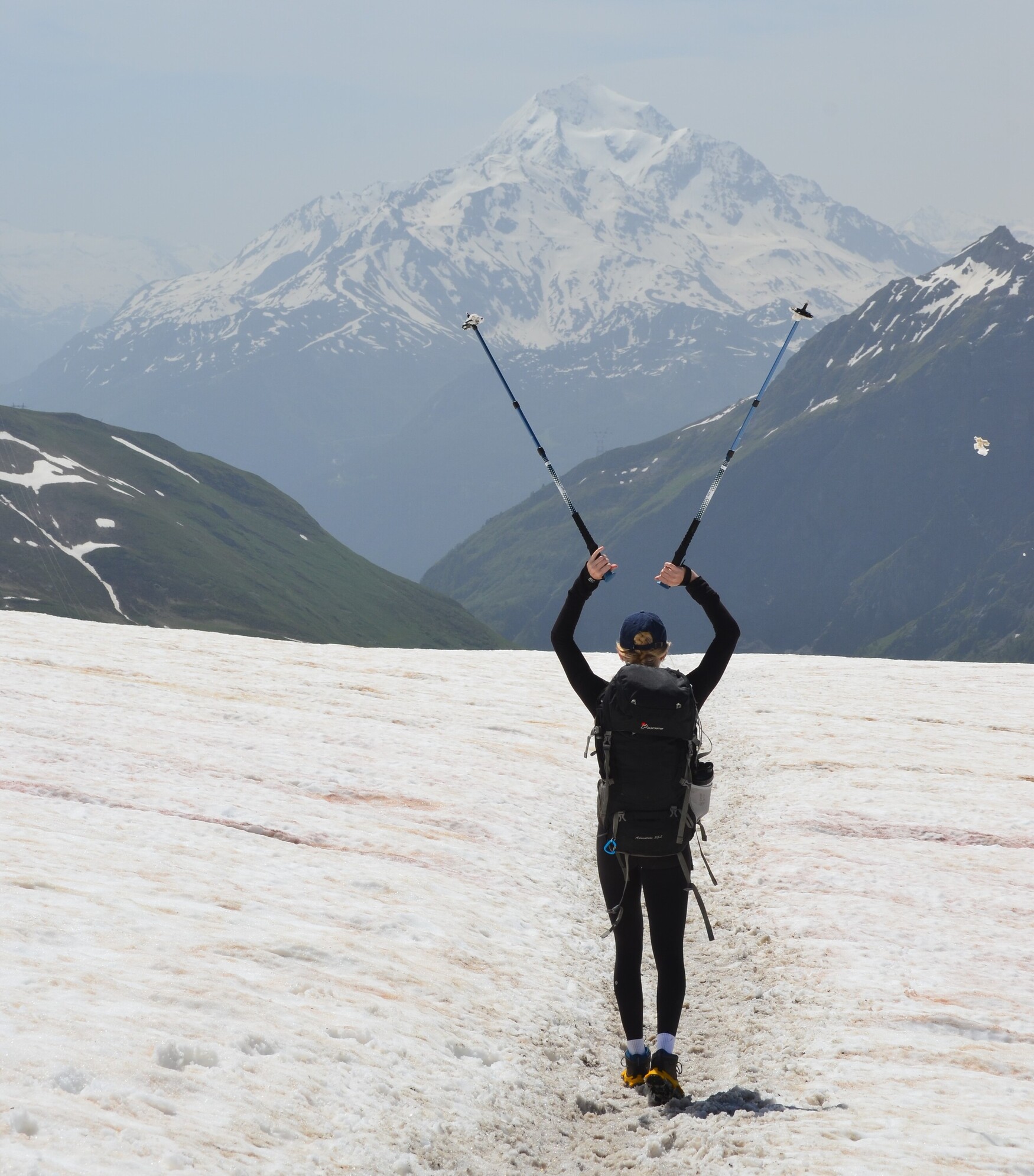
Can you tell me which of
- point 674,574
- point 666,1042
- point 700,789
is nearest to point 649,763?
point 700,789

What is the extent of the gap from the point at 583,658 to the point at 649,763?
57.9 inches

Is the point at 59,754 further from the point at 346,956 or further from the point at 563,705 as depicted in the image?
the point at 563,705

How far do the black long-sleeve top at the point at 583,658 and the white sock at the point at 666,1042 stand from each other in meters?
3.43

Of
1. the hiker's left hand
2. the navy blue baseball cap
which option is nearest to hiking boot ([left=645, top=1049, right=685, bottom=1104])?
the navy blue baseball cap

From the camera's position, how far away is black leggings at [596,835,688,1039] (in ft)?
36.8

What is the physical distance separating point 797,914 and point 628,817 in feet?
22.9

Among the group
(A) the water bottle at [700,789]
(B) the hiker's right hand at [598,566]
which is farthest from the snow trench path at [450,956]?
(B) the hiker's right hand at [598,566]

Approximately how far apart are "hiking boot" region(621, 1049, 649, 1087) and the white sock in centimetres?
35

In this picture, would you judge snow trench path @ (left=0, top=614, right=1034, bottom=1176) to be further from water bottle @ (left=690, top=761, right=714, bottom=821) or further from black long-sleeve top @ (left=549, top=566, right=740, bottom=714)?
black long-sleeve top @ (left=549, top=566, right=740, bottom=714)

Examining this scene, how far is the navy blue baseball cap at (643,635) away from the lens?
1147 centimetres

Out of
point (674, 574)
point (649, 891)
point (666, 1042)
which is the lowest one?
point (666, 1042)

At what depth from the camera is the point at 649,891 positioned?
11297 mm

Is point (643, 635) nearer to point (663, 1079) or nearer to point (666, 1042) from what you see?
point (666, 1042)

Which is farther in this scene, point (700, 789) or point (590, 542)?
point (590, 542)
